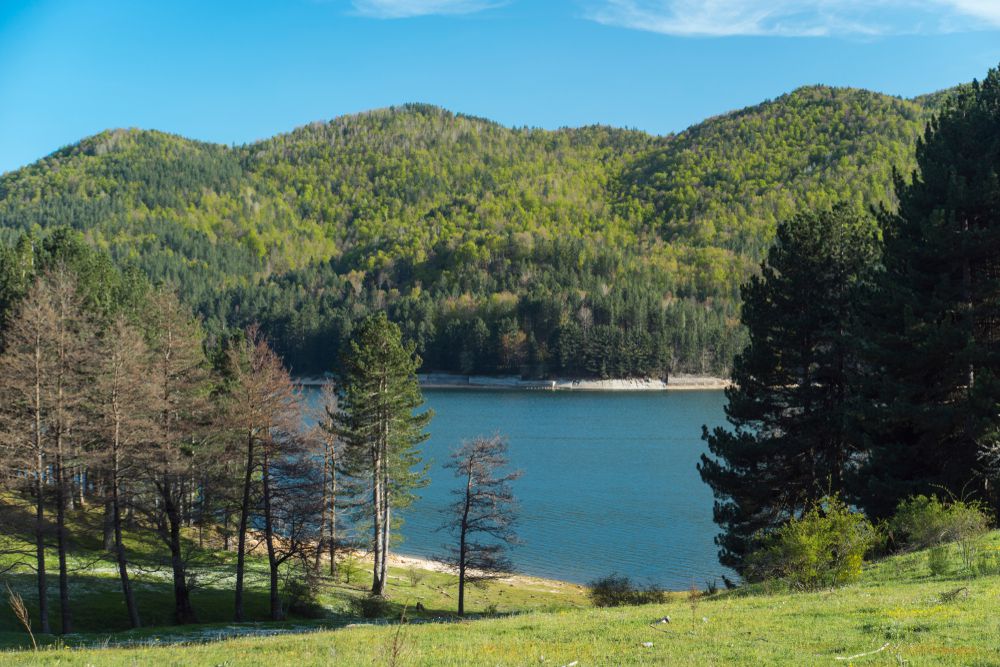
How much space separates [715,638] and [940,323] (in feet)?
47.3

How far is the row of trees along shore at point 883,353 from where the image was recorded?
20281 millimetres

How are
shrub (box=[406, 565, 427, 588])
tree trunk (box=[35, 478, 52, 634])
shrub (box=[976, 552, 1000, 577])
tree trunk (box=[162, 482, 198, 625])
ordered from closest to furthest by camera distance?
shrub (box=[976, 552, 1000, 577]) < tree trunk (box=[35, 478, 52, 634]) < tree trunk (box=[162, 482, 198, 625]) < shrub (box=[406, 565, 427, 588])

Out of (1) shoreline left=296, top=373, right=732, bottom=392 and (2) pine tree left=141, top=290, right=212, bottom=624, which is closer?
(2) pine tree left=141, top=290, right=212, bottom=624

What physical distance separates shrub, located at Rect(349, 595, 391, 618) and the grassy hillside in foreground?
47.4 ft

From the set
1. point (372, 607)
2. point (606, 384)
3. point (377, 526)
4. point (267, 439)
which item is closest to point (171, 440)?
point (267, 439)

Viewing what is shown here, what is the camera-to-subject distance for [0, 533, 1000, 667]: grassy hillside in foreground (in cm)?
928

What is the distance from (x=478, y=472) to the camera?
1262 inches

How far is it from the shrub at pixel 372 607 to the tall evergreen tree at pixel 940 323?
17170 millimetres

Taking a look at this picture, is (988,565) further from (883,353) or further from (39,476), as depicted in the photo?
(39,476)

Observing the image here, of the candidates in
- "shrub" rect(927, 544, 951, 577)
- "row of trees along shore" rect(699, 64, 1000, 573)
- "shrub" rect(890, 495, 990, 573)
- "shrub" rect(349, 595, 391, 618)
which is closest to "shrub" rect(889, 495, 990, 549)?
"shrub" rect(890, 495, 990, 573)

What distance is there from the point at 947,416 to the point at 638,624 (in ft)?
38.7

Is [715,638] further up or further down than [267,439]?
further down

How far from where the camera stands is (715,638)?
10750mm

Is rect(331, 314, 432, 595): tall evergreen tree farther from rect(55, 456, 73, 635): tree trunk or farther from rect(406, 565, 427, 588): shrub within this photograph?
rect(55, 456, 73, 635): tree trunk
